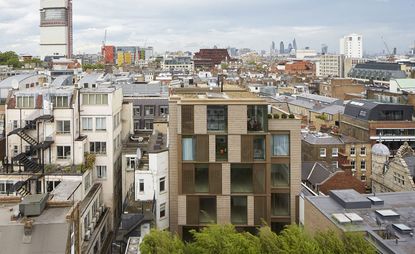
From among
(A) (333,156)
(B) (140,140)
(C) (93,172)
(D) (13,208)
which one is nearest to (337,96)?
(A) (333,156)

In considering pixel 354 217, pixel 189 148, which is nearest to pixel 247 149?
pixel 189 148

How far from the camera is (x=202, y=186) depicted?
41.6 metres

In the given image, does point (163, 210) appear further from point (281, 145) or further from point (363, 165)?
point (363, 165)

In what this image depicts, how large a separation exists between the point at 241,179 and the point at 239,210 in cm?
242

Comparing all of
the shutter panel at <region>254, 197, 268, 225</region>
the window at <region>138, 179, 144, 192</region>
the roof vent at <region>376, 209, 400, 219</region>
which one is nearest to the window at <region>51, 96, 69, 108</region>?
the window at <region>138, 179, 144, 192</region>

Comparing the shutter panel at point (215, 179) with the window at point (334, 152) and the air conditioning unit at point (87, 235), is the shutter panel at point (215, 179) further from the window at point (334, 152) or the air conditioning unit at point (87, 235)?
the window at point (334, 152)

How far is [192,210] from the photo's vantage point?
41.5 metres

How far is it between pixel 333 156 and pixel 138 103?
91.7 ft

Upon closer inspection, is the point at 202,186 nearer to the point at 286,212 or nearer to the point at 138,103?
the point at 286,212

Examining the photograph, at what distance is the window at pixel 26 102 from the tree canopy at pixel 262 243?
2660 cm

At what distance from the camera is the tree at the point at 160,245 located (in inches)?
1119

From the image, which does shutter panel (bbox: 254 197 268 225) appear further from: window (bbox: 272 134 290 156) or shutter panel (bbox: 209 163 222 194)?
window (bbox: 272 134 290 156)

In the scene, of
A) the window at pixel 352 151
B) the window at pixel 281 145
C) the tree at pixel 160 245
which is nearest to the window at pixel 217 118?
the window at pixel 281 145

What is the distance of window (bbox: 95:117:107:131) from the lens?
52.2 metres
